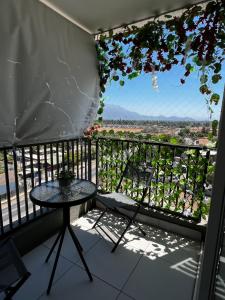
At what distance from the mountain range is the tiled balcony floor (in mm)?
1553

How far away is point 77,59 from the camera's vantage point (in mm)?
2473

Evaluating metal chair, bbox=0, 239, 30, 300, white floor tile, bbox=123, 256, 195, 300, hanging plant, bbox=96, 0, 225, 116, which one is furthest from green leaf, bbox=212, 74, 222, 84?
metal chair, bbox=0, 239, 30, 300

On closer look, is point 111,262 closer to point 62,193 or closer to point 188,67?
point 62,193

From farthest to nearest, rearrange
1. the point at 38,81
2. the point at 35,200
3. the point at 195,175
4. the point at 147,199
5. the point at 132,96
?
the point at 147,199
the point at 132,96
the point at 195,175
the point at 38,81
the point at 35,200

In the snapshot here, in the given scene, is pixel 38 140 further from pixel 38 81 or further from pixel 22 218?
pixel 22 218

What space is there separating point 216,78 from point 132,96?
1016 millimetres

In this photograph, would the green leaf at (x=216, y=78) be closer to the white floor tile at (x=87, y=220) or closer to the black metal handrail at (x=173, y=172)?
the black metal handrail at (x=173, y=172)

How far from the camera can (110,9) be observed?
2082mm

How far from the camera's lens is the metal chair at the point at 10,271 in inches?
43.5

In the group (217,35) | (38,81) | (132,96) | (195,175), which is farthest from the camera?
(132,96)

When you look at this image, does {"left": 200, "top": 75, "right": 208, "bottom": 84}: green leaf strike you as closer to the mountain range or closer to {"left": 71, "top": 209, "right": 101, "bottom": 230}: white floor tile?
the mountain range

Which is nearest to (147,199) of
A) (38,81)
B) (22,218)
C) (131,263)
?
(131,263)

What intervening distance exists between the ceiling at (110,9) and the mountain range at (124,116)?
1094 mm

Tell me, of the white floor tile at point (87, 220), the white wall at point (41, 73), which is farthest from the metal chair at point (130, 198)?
the white wall at point (41, 73)
